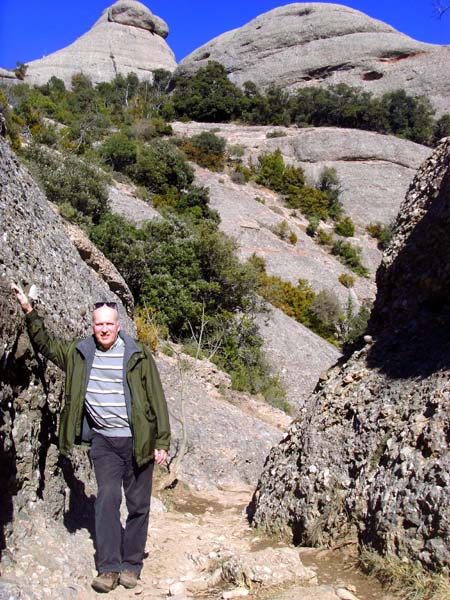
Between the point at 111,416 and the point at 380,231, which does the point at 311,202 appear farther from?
the point at 111,416

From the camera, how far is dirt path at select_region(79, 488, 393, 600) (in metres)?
3.63

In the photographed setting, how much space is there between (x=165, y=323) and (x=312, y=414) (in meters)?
9.57

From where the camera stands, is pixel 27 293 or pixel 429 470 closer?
pixel 429 470

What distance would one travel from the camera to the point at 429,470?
3.78 m

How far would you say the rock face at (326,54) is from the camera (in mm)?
51531

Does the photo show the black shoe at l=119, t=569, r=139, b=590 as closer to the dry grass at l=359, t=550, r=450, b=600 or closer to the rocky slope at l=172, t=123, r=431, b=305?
the dry grass at l=359, t=550, r=450, b=600

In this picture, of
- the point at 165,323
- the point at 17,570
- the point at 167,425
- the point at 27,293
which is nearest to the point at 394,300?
the point at 167,425

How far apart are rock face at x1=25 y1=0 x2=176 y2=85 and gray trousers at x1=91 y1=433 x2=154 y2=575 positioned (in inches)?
2227

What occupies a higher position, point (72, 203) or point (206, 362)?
point (72, 203)

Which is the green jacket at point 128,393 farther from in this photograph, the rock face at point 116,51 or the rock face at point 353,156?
the rock face at point 116,51

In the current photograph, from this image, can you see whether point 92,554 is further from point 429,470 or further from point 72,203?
point 72,203

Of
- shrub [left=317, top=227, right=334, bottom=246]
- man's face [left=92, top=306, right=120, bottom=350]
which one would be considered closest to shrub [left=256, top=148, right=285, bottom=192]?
shrub [left=317, top=227, right=334, bottom=246]

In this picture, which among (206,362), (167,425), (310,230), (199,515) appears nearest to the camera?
(167,425)

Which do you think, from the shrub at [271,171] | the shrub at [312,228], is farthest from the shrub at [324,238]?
the shrub at [271,171]
